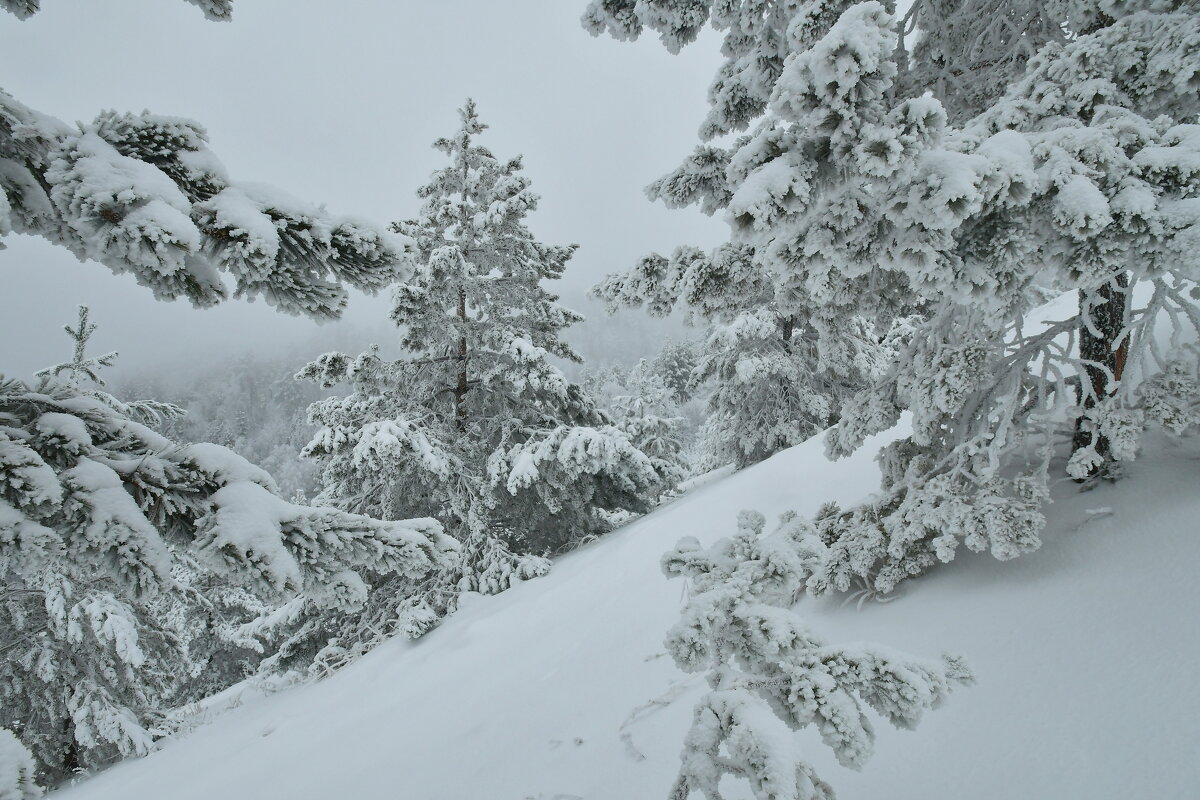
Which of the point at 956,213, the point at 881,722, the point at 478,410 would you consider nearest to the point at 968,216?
the point at 956,213

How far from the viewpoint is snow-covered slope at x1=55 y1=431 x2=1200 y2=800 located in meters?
1.90

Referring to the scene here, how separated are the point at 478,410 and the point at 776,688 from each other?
10.3 metres

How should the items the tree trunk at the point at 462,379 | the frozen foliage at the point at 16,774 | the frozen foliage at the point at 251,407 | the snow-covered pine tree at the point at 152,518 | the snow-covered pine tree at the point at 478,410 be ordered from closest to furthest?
the frozen foliage at the point at 16,774, the snow-covered pine tree at the point at 152,518, the snow-covered pine tree at the point at 478,410, the tree trunk at the point at 462,379, the frozen foliage at the point at 251,407

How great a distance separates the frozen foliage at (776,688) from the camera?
4.26 feet

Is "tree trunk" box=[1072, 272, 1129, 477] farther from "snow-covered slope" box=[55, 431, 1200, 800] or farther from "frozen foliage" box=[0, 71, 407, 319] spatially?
"frozen foliage" box=[0, 71, 407, 319]

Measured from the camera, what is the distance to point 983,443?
131 inches

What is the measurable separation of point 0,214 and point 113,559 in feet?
3.20

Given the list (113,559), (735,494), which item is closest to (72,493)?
(113,559)

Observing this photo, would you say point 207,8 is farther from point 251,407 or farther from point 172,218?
point 251,407

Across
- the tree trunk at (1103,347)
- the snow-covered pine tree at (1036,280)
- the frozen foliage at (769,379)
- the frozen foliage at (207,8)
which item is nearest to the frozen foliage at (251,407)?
the frozen foliage at (769,379)

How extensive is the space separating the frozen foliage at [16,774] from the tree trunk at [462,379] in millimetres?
9532

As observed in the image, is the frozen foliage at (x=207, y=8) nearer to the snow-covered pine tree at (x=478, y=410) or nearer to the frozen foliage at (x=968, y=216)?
the frozen foliage at (x=968, y=216)

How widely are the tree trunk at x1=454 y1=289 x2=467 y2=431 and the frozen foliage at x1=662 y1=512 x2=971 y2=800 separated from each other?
9503mm

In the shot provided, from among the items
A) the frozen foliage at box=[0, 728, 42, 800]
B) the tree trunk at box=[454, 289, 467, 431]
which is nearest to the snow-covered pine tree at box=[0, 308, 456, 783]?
the frozen foliage at box=[0, 728, 42, 800]
